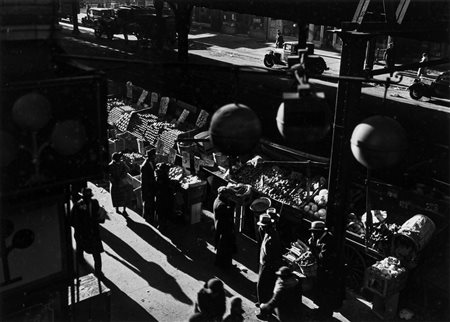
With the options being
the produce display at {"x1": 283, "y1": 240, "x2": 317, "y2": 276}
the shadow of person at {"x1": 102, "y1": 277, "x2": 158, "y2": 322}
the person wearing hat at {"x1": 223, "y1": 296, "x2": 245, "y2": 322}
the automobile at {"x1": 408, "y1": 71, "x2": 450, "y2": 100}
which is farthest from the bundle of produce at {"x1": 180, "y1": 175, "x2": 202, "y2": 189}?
the automobile at {"x1": 408, "y1": 71, "x2": 450, "y2": 100}

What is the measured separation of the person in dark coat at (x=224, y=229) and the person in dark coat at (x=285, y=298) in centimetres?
230

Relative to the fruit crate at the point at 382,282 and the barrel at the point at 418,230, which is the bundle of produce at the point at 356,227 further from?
the fruit crate at the point at 382,282

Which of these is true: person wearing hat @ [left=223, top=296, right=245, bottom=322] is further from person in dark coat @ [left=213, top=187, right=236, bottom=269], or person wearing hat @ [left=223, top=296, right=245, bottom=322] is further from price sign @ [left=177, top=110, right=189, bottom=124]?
price sign @ [left=177, top=110, right=189, bottom=124]

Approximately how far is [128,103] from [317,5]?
7.44m

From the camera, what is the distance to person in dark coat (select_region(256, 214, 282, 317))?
8.30 m

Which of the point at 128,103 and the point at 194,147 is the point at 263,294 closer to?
the point at 194,147

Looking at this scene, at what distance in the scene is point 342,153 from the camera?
8.22 m

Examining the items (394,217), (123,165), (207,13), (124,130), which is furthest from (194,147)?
(207,13)

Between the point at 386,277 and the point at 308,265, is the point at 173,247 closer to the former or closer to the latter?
the point at 308,265

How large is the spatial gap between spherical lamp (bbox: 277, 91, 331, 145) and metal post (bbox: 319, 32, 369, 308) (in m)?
2.45

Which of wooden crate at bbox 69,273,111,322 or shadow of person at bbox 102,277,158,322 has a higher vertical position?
wooden crate at bbox 69,273,111,322

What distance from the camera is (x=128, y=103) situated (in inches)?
684

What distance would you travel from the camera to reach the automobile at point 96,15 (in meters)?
40.0

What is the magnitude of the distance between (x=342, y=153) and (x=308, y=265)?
84.4 inches
